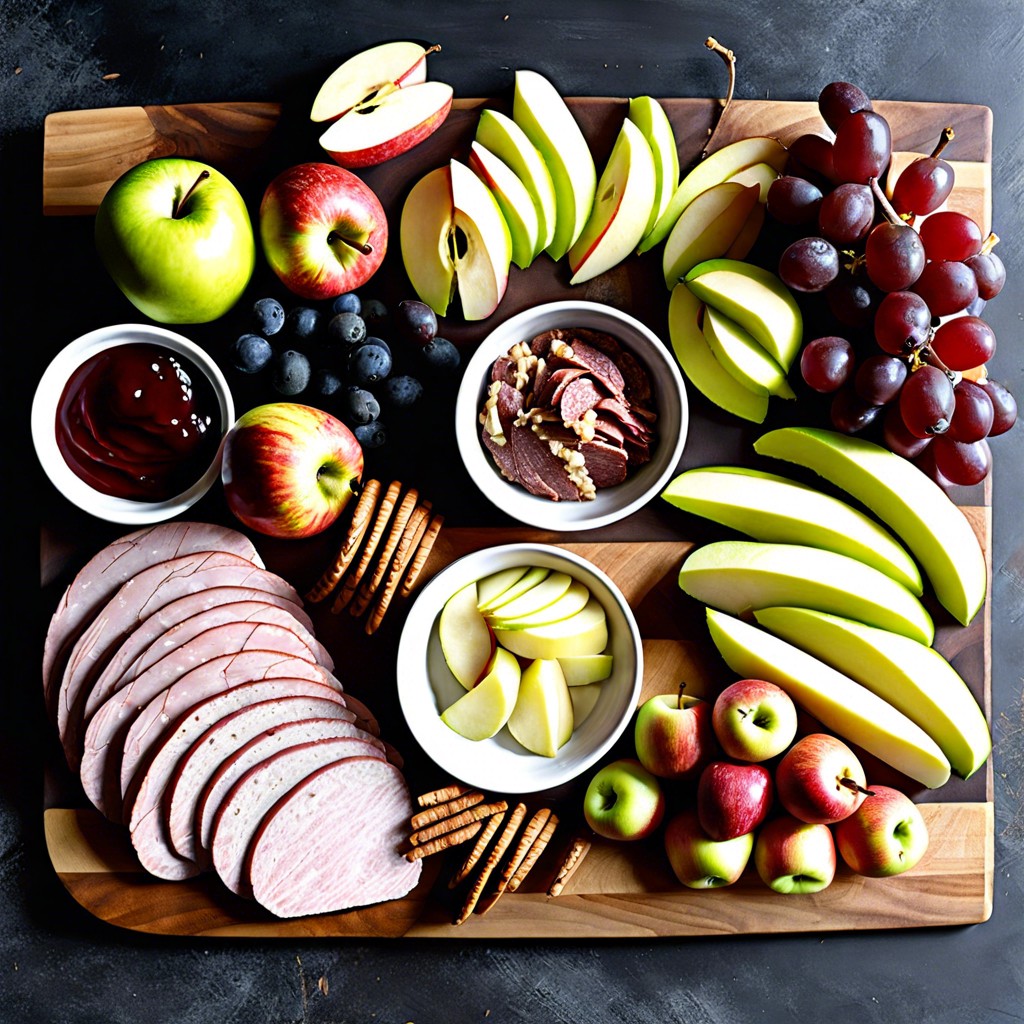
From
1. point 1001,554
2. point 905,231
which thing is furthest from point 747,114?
point 1001,554

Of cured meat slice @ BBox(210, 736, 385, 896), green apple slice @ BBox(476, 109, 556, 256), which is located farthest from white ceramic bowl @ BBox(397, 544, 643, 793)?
green apple slice @ BBox(476, 109, 556, 256)

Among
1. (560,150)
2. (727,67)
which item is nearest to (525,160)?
(560,150)

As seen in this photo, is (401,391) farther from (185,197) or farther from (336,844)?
(336,844)

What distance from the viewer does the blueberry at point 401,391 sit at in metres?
1.65

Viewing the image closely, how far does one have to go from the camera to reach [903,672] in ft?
5.26

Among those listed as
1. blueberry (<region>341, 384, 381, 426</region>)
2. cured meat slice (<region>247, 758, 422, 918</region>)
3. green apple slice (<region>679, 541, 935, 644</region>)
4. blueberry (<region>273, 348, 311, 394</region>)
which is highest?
blueberry (<region>273, 348, 311, 394</region>)

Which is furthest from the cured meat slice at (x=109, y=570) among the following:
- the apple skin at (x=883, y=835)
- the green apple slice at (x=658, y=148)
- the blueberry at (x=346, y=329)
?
the apple skin at (x=883, y=835)

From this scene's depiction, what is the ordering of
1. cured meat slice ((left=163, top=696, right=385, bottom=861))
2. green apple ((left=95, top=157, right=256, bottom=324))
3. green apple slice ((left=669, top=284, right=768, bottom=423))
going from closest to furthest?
green apple ((left=95, top=157, right=256, bottom=324)), cured meat slice ((left=163, top=696, right=385, bottom=861)), green apple slice ((left=669, top=284, right=768, bottom=423))

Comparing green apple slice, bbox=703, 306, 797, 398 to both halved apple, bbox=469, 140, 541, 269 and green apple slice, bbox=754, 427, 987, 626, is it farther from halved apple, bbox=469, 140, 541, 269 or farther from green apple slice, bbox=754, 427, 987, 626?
halved apple, bbox=469, 140, 541, 269

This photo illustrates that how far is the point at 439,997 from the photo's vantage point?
174 centimetres

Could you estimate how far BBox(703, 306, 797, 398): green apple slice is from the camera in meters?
1.63

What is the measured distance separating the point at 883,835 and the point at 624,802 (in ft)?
1.44

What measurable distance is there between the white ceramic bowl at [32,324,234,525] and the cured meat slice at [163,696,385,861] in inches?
13.5

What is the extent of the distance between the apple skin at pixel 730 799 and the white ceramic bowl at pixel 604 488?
464 mm
